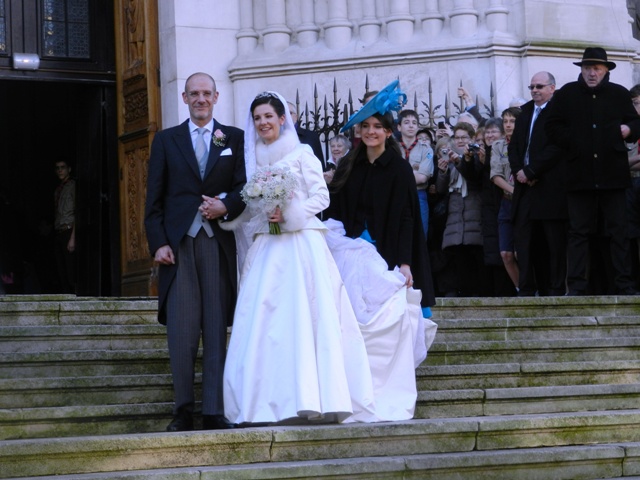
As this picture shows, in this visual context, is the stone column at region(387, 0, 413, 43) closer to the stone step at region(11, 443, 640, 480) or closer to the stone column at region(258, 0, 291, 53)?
the stone column at region(258, 0, 291, 53)

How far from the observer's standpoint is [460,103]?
1326cm

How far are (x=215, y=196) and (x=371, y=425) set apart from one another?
1529 mm

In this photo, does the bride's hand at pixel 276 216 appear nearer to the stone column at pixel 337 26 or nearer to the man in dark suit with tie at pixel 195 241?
the man in dark suit with tie at pixel 195 241

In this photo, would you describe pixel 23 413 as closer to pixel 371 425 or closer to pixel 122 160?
pixel 371 425

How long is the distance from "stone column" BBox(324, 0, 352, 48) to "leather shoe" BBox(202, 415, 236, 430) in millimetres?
7102

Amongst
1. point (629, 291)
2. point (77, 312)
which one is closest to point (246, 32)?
point (629, 291)

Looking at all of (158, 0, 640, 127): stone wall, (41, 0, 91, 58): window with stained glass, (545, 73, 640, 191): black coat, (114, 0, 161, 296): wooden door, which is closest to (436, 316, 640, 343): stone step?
(545, 73, 640, 191): black coat

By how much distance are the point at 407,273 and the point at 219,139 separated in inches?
51.6

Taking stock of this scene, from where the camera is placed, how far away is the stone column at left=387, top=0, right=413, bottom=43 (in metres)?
13.7

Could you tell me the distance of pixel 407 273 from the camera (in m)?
7.94

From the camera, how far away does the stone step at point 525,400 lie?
790 cm

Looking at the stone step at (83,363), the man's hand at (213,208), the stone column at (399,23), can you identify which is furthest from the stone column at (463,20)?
the man's hand at (213,208)

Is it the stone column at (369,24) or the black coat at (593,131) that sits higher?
the stone column at (369,24)

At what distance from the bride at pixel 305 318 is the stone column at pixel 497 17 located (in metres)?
6.13
